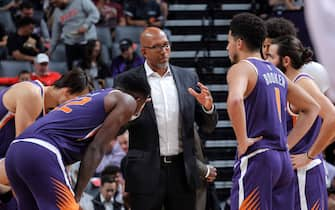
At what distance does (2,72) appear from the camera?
11.2m

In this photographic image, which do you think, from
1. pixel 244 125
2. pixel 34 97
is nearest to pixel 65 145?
pixel 34 97

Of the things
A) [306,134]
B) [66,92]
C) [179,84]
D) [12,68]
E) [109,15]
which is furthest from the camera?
[109,15]

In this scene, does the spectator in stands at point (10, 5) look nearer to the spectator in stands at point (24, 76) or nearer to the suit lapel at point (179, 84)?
the spectator in stands at point (24, 76)

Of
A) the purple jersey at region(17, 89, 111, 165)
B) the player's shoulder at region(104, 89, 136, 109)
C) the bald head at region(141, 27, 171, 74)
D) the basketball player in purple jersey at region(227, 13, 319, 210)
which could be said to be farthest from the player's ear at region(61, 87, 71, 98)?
the basketball player in purple jersey at region(227, 13, 319, 210)

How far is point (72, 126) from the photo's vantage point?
486 centimetres

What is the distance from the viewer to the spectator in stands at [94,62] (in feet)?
36.8

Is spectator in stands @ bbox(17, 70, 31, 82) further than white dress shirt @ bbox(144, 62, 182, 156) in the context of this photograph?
Yes

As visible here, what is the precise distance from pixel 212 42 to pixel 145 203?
6.39 m

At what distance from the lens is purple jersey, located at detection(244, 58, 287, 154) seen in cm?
482

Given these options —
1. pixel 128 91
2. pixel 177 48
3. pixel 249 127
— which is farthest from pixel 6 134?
pixel 177 48

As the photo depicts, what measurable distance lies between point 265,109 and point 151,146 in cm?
129

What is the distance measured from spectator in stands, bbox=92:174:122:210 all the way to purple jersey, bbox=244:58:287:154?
3991 millimetres

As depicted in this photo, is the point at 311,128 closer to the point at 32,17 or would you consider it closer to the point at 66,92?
the point at 66,92

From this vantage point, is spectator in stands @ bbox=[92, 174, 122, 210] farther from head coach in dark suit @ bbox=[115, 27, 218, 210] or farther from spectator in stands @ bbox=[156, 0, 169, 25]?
spectator in stands @ bbox=[156, 0, 169, 25]
